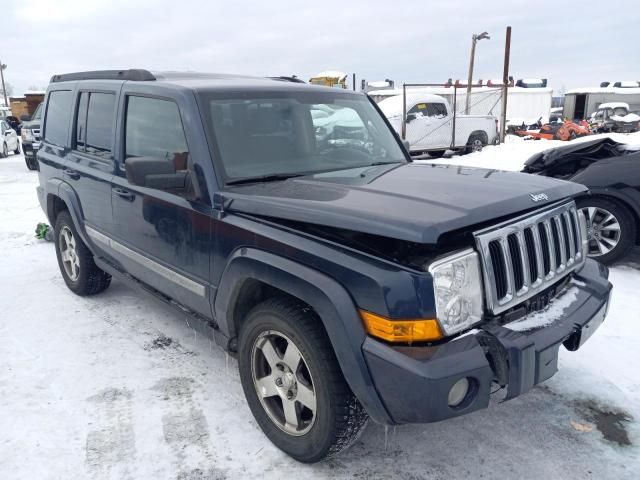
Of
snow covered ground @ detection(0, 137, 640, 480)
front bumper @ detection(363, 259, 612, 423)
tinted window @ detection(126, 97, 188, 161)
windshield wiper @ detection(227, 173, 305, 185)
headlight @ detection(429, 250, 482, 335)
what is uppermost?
tinted window @ detection(126, 97, 188, 161)

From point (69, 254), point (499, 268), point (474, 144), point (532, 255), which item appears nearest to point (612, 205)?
point (532, 255)

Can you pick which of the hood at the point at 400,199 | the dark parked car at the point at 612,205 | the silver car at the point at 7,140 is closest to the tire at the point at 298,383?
the hood at the point at 400,199

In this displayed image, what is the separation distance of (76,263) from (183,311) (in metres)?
2.04

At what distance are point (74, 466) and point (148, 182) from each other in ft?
4.87

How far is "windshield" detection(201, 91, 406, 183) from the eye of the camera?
3.04 meters

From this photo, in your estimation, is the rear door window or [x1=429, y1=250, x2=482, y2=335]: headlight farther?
the rear door window

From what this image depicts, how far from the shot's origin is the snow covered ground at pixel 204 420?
2.63m

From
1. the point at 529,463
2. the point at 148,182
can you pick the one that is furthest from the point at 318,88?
the point at 529,463

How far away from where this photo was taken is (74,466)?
8.68ft

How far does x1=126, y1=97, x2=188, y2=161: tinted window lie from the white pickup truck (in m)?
12.5

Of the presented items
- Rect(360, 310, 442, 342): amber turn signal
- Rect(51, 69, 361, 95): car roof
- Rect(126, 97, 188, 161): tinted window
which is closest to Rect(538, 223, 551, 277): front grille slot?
Rect(360, 310, 442, 342): amber turn signal

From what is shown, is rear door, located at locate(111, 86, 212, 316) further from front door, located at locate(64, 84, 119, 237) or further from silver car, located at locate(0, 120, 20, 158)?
silver car, located at locate(0, 120, 20, 158)

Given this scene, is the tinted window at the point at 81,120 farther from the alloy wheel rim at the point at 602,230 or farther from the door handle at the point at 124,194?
the alloy wheel rim at the point at 602,230

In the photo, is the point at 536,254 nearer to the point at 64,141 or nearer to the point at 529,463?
the point at 529,463
